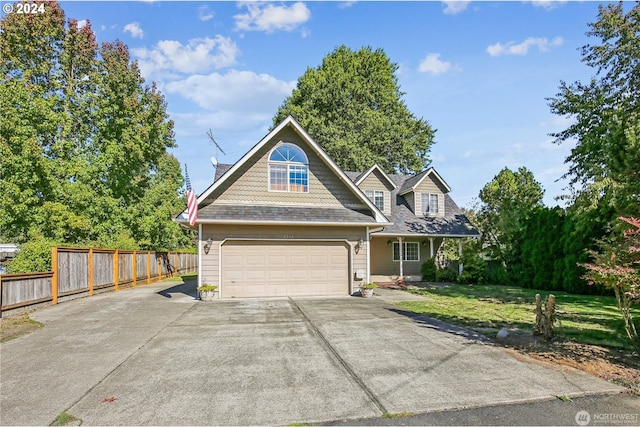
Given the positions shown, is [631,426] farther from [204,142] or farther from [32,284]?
[204,142]

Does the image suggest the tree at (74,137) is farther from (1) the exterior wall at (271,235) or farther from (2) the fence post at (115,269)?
(1) the exterior wall at (271,235)

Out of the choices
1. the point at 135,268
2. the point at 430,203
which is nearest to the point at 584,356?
the point at 430,203

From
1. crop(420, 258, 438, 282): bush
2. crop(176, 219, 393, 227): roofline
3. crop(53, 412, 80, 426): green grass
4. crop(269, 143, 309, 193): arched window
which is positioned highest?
crop(269, 143, 309, 193): arched window

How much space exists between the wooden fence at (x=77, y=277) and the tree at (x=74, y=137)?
1722 mm

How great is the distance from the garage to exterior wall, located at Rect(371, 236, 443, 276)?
649 cm

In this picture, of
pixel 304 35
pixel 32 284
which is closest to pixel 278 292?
pixel 32 284

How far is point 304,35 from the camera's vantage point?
12711mm

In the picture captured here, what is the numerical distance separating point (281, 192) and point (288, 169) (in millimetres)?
932

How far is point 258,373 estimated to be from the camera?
5504 millimetres

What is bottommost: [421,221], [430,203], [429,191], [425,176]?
[421,221]

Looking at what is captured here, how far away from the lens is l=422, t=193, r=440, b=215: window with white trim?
22.1 m

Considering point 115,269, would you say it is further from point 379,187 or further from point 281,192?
point 379,187

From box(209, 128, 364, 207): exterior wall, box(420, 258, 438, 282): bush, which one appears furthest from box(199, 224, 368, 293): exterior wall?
box(420, 258, 438, 282): bush

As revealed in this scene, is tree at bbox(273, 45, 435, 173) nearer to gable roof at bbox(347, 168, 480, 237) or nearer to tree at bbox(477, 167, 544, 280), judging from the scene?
tree at bbox(477, 167, 544, 280)
